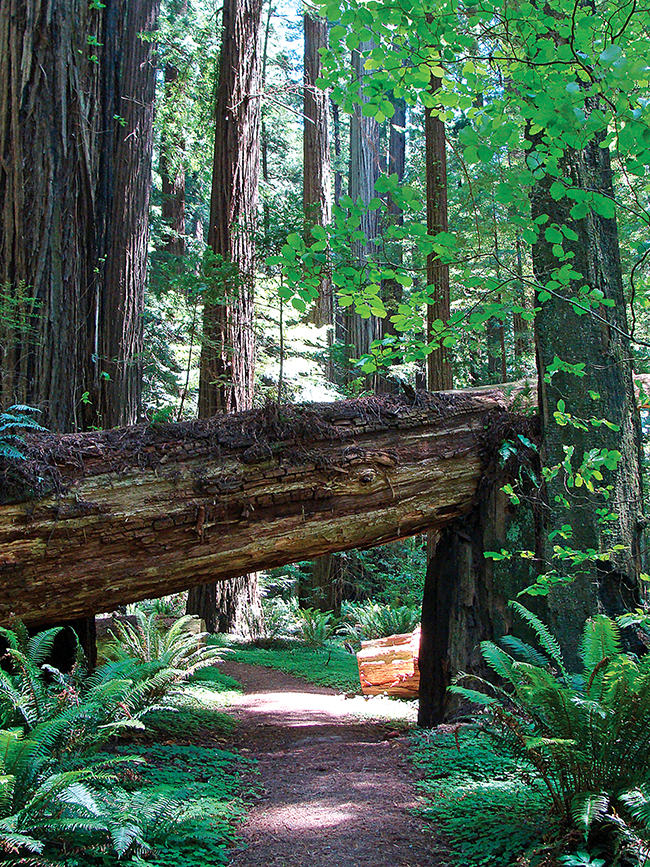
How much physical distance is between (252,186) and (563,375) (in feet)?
22.1

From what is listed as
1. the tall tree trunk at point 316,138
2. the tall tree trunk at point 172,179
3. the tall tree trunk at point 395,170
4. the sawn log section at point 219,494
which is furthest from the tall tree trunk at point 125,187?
the tall tree trunk at point 395,170

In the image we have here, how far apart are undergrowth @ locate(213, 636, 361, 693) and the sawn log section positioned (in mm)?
3932

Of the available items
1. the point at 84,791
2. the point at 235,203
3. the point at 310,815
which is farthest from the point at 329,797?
the point at 235,203

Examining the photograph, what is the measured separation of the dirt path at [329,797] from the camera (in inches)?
118

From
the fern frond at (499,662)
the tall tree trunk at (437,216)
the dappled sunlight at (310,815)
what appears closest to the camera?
the dappled sunlight at (310,815)

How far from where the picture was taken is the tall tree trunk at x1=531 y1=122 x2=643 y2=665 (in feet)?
16.6

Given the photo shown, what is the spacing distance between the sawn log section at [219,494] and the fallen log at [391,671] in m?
2.98

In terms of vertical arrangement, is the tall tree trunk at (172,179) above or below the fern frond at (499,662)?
above

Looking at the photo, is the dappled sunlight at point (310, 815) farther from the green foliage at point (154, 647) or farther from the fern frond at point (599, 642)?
the green foliage at point (154, 647)

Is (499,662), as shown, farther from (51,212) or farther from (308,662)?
(308,662)

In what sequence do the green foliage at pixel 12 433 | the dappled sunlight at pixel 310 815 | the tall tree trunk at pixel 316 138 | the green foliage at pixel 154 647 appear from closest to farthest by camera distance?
the dappled sunlight at pixel 310 815, the green foliage at pixel 12 433, the green foliage at pixel 154 647, the tall tree trunk at pixel 316 138

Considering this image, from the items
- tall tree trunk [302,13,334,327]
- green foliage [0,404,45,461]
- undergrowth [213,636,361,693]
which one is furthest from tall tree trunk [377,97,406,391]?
green foliage [0,404,45,461]

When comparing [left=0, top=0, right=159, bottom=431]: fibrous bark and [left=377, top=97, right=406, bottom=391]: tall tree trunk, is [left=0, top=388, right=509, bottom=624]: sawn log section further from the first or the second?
[left=377, top=97, right=406, bottom=391]: tall tree trunk

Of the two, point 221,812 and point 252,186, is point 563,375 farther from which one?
point 252,186
